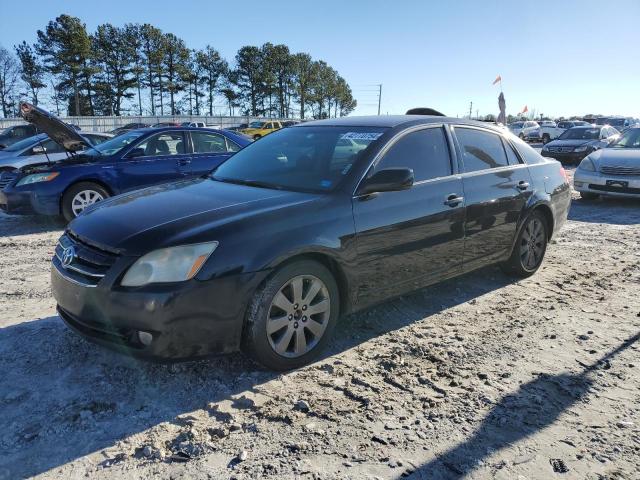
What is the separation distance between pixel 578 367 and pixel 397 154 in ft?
6.48

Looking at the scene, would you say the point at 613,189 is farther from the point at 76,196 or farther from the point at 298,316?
the point at 76,196

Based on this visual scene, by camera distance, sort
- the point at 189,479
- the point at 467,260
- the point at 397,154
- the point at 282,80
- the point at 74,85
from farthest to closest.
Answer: the point at 282,80 < the point at 74,85 < the point at 467,260 < the point at 397,154 < the point at 189,479

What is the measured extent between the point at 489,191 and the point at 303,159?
1.72 metres

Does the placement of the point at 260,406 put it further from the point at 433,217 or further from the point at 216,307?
the point at 433,217

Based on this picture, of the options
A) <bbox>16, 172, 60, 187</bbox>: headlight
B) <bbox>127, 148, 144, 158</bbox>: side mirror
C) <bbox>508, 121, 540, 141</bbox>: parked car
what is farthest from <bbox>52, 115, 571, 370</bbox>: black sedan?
<bbox>508, 121, 540, 141</bbox>: parked car

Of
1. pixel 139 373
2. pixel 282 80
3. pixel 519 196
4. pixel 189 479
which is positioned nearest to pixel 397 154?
pixel 519 196

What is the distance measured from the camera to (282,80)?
76.6 meters

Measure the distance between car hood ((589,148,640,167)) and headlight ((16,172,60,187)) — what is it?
386 inches

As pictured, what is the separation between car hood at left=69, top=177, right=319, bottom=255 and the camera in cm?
296

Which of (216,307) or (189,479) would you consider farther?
(216,307)

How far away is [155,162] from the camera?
796 cm

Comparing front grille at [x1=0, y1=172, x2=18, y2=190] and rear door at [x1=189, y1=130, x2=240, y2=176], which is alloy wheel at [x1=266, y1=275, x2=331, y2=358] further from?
front grille at [x1=0, y1=172, x2=18, y2=190]

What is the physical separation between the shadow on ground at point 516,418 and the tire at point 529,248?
1.71 m

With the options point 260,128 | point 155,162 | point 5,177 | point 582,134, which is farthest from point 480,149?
point 260,128
